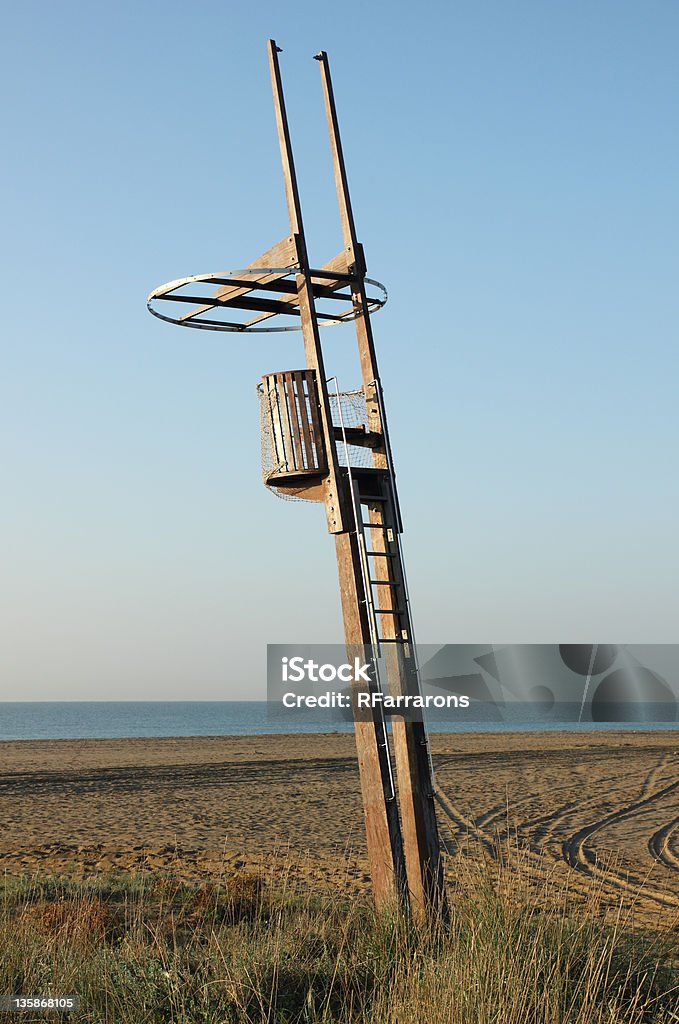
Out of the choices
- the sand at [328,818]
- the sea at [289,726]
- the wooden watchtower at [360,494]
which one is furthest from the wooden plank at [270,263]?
the sea at [289,726]

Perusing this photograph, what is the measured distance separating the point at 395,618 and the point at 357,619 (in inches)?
21.0

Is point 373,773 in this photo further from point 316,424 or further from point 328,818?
point 328,818

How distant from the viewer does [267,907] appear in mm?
9062

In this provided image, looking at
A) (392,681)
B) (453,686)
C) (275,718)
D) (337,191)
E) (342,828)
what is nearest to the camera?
(392,681)

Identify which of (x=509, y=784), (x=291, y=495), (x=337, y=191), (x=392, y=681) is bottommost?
(x=509, y=784)

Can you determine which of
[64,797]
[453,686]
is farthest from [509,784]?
[453,686]

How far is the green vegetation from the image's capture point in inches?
186

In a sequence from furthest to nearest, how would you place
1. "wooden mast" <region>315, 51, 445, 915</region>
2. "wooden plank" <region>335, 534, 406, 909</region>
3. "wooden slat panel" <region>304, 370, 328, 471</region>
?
1. "wooden slat panel" <region>304, 370, 328, 471</region>
2. "wooden mast" <region>315, 51, 445, 915</region>
3. "wooden plank" <region>335, 534, 406, 909</region>

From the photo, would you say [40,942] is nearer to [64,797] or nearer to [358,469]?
[358,469]

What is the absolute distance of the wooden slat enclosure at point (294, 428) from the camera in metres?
8.04

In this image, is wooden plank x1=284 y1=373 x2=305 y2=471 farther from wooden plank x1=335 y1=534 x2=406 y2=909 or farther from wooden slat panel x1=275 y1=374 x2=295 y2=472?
wooden plank x1=335 y1=534 x2=406 y2=909

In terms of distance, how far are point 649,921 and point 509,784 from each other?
13.5m

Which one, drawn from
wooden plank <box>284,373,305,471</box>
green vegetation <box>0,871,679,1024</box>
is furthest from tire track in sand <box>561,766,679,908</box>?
wooden plank <box>284,373,305,471</box>

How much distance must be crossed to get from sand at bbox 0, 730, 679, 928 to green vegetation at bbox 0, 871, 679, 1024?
37 cm
